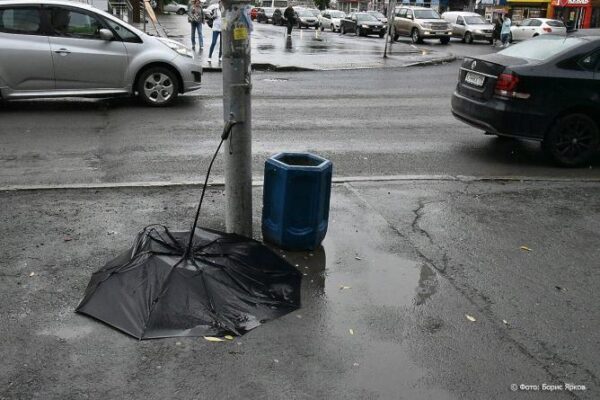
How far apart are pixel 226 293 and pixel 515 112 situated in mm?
5435

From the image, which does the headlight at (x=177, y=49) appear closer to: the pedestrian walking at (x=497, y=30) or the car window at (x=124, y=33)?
the car window at (x=124, y=33)

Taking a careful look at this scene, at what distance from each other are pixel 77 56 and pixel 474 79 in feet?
22.1

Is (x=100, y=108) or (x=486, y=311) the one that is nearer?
(x=486, y=311)

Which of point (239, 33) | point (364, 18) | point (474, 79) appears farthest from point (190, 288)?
point (364, 18)

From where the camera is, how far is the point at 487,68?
8.57 m

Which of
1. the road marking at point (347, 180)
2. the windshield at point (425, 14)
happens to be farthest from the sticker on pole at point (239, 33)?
the windshield at point (425, 14)

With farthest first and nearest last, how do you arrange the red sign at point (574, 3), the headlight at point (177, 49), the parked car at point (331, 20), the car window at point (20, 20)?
the red sign at point (574, 3) → the parked car at point (331, 20) → the headlight at point (177, 49) → the car window at point (20, 20)

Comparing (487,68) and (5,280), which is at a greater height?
(487,68)

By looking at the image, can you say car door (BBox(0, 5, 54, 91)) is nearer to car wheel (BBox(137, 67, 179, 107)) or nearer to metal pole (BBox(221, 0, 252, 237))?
car wheel (BBox(137, 67, 179, 107))

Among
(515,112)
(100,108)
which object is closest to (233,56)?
(515,112)

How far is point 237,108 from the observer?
195 inches

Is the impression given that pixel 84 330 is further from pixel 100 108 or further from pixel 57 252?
pixel 100 108

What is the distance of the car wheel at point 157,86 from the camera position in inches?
457

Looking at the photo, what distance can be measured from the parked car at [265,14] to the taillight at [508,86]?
53.2 meters
